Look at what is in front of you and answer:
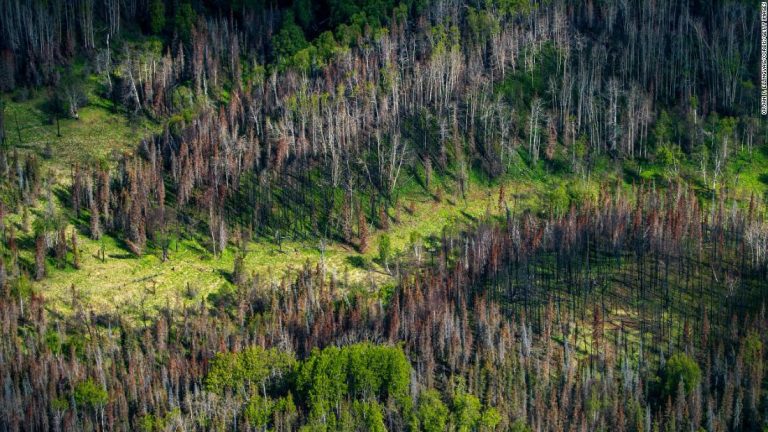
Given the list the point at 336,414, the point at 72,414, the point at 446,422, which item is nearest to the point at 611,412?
the point at 446,422

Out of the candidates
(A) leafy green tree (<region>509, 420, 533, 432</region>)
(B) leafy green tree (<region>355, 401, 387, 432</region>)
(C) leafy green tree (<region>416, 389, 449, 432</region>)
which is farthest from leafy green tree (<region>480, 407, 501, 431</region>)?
(B) leafy green tree (<region>355, 401, 387, 432</region>)

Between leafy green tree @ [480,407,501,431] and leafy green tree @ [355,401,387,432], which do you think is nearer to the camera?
leafy green tree @ [355,401,387,432]

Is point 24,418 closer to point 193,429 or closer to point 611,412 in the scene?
point 193,429

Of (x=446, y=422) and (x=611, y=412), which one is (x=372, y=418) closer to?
(x=446, y=422)

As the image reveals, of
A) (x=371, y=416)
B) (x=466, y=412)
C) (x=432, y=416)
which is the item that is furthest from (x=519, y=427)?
(x=371, y=416)

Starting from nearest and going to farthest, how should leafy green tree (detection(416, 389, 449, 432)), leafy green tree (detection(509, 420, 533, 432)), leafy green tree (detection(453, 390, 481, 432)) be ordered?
leafy green tree (detection(509, 420, 533, 432))
leafy green tree (detection(416, 389, 449, 432))
leafy green tree (detection(453, 390, 481, 432))

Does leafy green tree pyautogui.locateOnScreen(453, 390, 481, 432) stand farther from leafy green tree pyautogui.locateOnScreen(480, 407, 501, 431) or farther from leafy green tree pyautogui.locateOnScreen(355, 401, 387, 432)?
leafy green tree pyautogui.locateOnScreen(355, 401, 387, 432)

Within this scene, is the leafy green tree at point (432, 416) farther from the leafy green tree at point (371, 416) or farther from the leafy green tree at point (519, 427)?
the leafy green tree at point (519, 427)

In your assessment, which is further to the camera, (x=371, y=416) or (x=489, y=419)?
(x=371, y=416)

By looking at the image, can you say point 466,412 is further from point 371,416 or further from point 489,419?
point 371,416

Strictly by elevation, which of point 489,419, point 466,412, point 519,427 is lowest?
point 519,427

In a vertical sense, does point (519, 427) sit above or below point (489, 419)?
below
